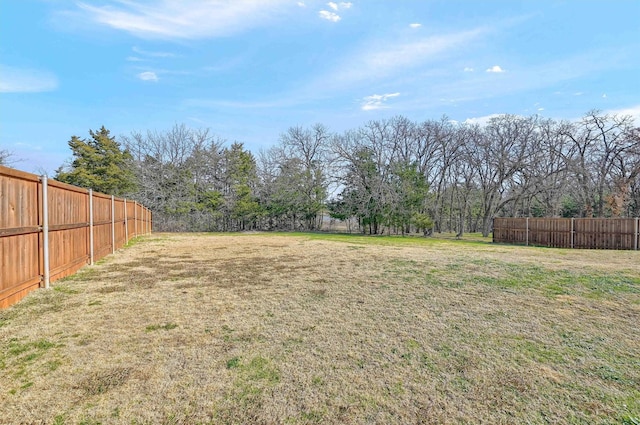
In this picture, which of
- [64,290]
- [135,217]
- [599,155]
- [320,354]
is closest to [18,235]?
[64,290]

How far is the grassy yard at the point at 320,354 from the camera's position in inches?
67.9

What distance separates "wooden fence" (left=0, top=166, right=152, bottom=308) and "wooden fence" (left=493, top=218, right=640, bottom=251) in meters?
18.3

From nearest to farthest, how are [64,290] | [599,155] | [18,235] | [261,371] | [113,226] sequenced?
[261,371]
[18,235]
[64,290]
[113,226]
[599,155]

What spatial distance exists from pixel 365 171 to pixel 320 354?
63.9 feet

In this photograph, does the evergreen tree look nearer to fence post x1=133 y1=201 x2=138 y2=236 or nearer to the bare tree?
fence post x1=133 y1=201 x2=138 y2=236

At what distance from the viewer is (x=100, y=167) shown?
2458 cm

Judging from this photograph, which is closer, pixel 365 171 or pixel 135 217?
pixel 135 217

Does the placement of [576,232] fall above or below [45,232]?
below

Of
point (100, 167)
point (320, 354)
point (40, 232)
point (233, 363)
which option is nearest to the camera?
point (233, 363)

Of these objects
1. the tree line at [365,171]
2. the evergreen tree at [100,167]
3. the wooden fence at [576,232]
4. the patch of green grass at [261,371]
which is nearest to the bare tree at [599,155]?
the tree line at [365,171]

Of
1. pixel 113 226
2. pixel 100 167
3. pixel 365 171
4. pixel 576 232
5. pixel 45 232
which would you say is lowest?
pixel 576 232

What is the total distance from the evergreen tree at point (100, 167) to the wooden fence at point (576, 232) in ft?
83.4

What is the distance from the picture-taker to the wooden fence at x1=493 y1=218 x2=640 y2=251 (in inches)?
531

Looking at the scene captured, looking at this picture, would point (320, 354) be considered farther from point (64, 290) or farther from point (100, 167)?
point (100, 167)
